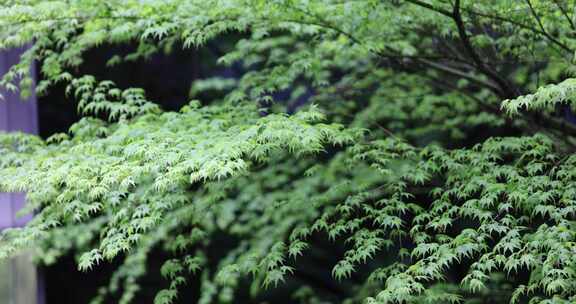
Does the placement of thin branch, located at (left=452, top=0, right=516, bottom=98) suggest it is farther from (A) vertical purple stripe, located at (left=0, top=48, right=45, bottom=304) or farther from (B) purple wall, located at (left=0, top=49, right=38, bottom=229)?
(B) purple wall, located at (left=0, top=49, right=38, bottom=229)

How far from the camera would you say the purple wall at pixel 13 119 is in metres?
6.97

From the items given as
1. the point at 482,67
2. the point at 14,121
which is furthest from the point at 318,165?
the point at 14,121

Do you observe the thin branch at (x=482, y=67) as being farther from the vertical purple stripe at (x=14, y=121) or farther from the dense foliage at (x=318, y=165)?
the vertical purple stripe at (x=14, y=121)

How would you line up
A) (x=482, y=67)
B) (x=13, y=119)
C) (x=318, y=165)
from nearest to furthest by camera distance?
(x=482, y=67) → (x=318, y=165) → (x=13, y=119)

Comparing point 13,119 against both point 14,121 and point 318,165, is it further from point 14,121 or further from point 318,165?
point 318,165

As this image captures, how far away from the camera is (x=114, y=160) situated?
14.7 ft

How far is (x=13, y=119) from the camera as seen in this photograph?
23.6ft

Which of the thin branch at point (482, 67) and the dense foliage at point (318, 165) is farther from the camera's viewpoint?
the thin branch at point (482, 67)

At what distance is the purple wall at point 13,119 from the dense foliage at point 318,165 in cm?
52

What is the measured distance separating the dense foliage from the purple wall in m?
0.52

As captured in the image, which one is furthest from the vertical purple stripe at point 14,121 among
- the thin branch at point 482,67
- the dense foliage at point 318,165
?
the thin branch at point 482,67

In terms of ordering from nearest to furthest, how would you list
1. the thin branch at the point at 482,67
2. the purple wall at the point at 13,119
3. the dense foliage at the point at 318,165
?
1. the dense foliage at the point at 318,165
2. the thin branch at the point at 482,67
3. the purple wall at the point at 13,119

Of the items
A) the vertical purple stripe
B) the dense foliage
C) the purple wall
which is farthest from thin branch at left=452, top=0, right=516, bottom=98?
the purple wall

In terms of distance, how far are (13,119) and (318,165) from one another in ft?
12.3
